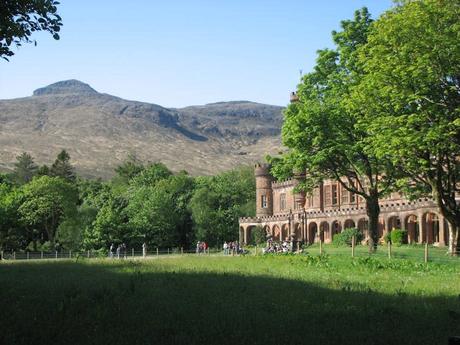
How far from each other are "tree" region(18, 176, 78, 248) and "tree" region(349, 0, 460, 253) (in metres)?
49.9

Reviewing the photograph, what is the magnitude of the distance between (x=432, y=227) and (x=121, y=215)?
36.4 m

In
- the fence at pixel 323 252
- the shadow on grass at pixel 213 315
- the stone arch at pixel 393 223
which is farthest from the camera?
the stone arch at pixel 393 223

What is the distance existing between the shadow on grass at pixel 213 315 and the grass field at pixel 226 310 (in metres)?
0.02

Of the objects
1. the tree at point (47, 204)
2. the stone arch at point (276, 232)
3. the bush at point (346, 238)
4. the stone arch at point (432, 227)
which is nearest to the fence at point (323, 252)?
the bush at point (346, 238)

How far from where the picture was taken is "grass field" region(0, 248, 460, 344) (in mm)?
9742

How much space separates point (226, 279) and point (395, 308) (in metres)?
6.86

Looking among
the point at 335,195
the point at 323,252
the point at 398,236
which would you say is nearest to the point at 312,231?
the point at 335,195

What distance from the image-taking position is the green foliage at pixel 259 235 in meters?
76.8

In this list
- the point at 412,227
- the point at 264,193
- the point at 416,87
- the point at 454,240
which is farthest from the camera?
the point at 264,193

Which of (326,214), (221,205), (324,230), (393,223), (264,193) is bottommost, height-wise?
(324,230)

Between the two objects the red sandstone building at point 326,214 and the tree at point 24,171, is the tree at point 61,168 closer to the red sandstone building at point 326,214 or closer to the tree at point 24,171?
the tree at point 24,171

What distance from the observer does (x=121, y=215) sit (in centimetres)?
7438

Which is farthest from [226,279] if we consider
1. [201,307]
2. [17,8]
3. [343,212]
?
[343,212]

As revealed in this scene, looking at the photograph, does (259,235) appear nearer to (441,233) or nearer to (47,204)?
(47,204)
